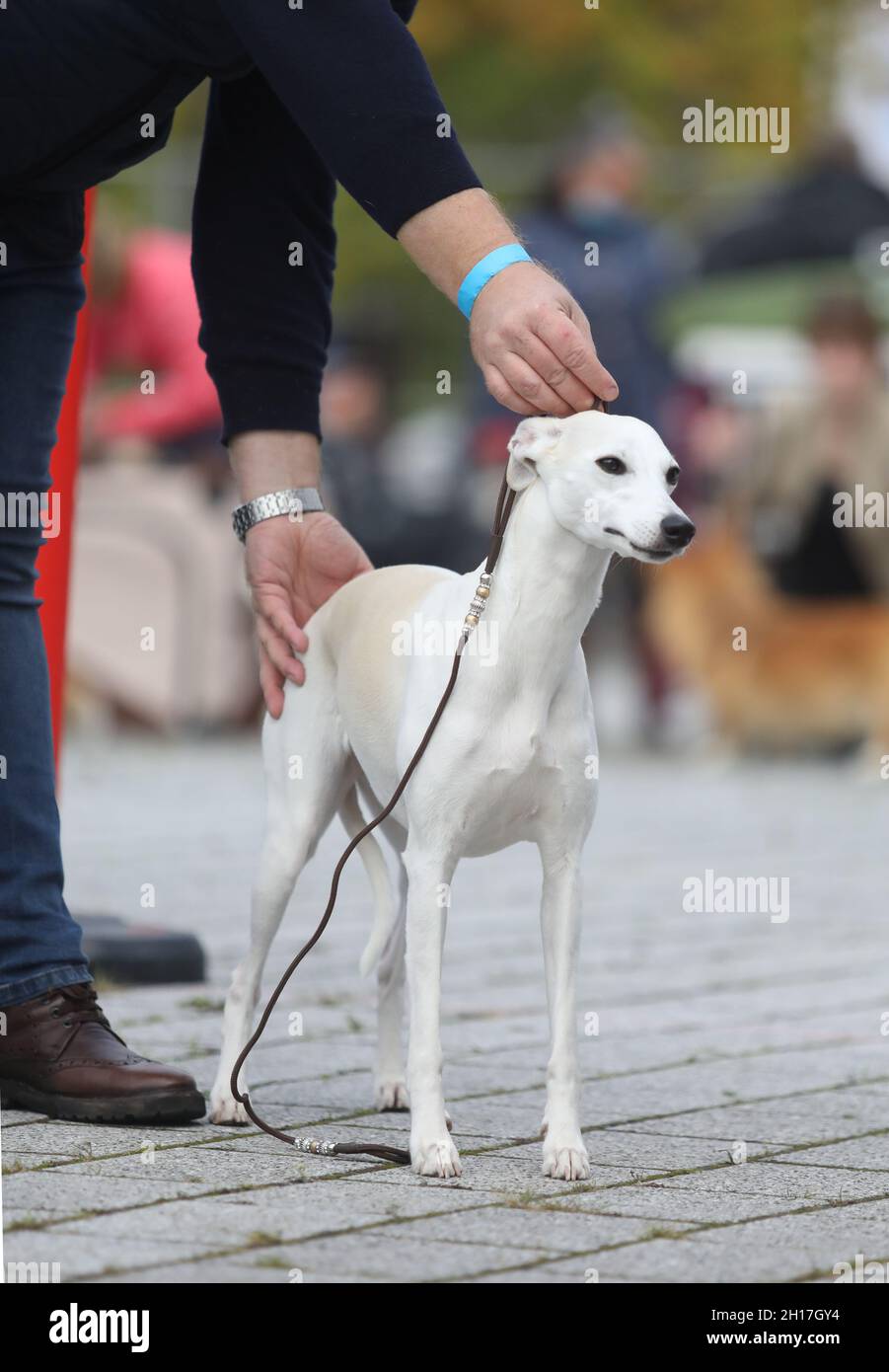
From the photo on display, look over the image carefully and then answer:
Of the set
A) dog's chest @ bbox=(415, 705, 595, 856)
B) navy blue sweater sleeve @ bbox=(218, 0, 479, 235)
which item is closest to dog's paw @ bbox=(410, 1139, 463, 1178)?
dog's chest @ bbox=(415, 705, 595, 856)

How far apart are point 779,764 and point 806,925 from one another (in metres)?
6.00

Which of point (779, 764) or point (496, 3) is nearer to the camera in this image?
point (779, 764)

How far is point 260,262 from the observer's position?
13.8 ft

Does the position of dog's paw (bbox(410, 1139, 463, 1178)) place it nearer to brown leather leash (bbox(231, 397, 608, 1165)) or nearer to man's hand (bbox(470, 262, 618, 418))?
brown leather leash (bbox(231, 397, 608, 1165))

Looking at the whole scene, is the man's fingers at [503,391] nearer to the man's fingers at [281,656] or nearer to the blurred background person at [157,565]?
the man's fingers at [281,656]

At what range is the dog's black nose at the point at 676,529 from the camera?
3312 millimetres

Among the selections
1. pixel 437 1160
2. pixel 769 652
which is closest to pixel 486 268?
pixel 437 1160

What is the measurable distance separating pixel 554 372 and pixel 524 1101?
1.42 m

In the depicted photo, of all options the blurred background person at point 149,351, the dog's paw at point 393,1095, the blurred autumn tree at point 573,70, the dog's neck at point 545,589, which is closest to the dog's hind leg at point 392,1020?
the dog's paw at point 393,1095
